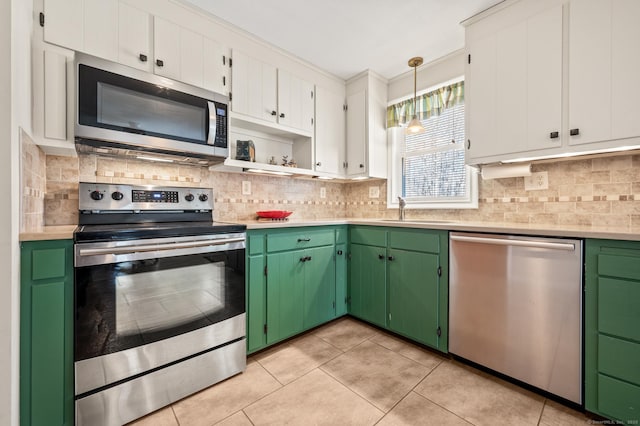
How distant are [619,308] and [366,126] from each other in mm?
2336

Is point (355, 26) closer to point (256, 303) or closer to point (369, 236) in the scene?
point (369, 236)

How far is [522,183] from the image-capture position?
83.6 inches

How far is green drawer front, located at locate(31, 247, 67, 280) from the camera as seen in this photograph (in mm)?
1170

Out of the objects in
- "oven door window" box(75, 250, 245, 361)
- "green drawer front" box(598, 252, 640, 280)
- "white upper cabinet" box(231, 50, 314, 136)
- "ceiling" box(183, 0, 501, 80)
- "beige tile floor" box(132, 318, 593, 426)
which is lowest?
"beige tile floor" box(132, 318, 593, 426)

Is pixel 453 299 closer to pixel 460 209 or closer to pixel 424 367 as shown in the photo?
pixel 424 367

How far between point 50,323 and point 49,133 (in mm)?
988

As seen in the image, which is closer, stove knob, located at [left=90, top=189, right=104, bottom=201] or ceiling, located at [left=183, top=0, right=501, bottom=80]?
stove knob, located at [left=90, top=189, right=104, bottom=201]

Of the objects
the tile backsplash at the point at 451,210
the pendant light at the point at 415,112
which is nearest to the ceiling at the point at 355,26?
the pendant light at the point at 415,112

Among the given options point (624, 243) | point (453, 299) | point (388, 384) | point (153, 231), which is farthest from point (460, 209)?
point (153, 231)

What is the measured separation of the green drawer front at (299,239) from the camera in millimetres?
2029

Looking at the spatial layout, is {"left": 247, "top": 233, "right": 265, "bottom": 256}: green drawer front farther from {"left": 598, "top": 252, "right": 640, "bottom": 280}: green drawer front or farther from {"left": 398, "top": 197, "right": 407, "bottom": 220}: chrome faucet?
{"left": 598, "top": 252, "right": 640, "bottom": 280}: green drawer front

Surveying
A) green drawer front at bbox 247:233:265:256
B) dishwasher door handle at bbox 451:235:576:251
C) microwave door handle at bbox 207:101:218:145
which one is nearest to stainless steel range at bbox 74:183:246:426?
green drawer front at bbox 247:233:265:256

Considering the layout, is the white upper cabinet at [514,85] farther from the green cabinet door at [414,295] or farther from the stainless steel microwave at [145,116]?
the stainless steel microwave at [145,116]

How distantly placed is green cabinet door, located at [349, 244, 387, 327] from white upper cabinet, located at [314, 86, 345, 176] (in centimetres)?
93
